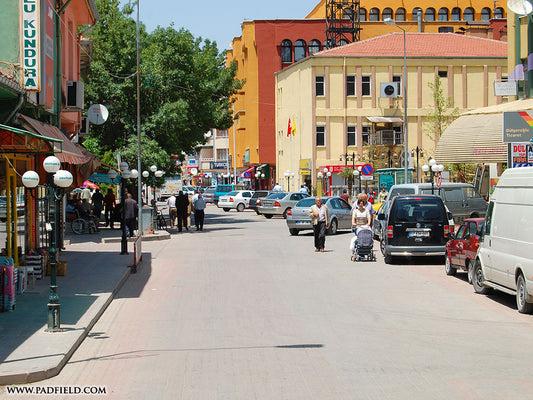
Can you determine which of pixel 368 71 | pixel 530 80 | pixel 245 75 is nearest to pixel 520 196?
pixel 530 80

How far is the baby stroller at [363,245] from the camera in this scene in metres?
22.2

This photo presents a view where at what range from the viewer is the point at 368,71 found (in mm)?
70062

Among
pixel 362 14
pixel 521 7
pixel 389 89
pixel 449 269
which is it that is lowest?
pixel 449 269

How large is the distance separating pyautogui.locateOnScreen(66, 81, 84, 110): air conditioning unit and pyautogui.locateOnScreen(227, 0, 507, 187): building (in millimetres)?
61268

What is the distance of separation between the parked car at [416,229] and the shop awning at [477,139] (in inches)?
61.2

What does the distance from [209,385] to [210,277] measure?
10.8 meters

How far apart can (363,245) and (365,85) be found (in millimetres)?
49748

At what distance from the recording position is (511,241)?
43.3 feet

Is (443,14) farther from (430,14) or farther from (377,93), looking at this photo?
(377,93)

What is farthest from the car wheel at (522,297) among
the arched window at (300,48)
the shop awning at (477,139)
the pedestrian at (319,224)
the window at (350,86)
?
the arched window at (300,48)

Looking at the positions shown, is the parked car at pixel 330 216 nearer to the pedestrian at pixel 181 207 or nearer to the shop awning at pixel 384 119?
the pedestrian at pixel 181 207

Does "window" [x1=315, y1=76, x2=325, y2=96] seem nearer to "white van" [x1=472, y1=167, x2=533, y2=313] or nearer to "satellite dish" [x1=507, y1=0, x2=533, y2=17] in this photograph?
"satellite dish" [x1=507, y1=0, x2=533, y2=17]

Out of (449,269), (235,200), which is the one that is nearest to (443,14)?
(235,200)

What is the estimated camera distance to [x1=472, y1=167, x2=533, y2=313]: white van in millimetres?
12531
